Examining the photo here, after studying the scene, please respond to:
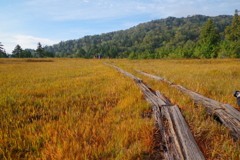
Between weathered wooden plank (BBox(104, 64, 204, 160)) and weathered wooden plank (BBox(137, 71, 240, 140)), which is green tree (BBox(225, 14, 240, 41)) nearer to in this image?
weathered wooden plank (BBox(137, 71, 240, 140))

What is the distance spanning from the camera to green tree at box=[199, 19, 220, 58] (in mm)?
46556

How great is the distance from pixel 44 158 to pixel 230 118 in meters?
3.04

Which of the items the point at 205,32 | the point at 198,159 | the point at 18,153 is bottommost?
the point at 18,153

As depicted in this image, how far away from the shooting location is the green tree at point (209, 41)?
4656 cm

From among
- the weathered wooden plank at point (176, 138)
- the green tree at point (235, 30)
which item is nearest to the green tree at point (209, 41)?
the green tree at point (235, 30)

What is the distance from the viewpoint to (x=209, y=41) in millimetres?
49031

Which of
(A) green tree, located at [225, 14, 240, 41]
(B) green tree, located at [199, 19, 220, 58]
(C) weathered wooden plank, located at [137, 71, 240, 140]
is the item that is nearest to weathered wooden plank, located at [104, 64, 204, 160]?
(C) weathered wooden plank, located at [137, 71, 240, 140]

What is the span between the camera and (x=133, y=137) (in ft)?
6.54

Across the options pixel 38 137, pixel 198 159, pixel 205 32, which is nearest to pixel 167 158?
pixel 198 159

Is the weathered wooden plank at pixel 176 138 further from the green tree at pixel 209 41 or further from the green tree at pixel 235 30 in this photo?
the green tree at pixel 235 30

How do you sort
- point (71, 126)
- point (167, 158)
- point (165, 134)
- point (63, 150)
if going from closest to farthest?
point (167, 158)
point (63, 150)
point (165, 134)
point (71, 126)

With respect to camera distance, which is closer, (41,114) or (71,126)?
(71,126)

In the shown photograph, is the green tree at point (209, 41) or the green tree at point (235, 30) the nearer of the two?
the green tree at point (209, 41)

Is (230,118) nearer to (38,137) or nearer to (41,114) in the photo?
(38,137)
